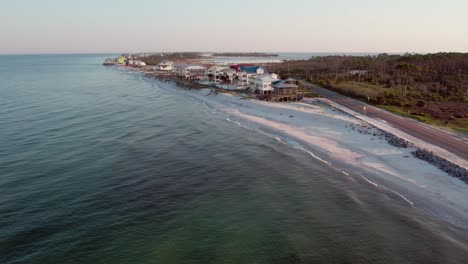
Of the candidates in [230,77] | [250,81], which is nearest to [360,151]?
[250,81]

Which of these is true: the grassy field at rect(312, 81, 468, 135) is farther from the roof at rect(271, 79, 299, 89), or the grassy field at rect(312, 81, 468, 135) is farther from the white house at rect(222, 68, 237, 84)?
the white house at rect(222, 68, 237, 84)

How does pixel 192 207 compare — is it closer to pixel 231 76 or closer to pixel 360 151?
pixel 360 151

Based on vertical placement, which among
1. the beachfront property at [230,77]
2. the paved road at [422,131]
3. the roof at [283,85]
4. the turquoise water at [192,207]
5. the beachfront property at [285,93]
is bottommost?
the turquoise water at [192,207]

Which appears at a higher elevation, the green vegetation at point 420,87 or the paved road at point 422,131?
the green vegetation at point 420,87

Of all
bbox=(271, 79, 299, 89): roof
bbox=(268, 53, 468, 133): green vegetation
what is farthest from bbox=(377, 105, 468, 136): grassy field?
bbox=(271, 79, 299, 89): roof

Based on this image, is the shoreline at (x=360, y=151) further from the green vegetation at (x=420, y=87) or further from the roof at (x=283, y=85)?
the green vegetation at (x=420, y=87)

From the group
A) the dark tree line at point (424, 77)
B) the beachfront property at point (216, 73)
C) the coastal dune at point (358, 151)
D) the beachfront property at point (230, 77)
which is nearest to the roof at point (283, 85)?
the coastal dune at point (358, 151)
